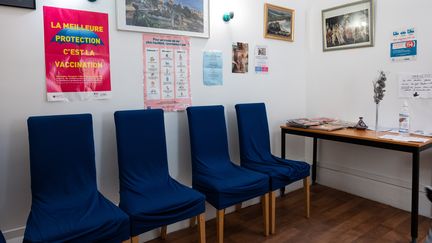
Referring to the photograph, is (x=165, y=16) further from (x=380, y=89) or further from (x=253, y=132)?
(x=380, y=89)

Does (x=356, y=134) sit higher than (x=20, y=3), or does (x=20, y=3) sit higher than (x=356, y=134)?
(x=20, y=3)

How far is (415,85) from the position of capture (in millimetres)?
2578

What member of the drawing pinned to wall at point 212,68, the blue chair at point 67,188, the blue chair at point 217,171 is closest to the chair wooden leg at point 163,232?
the blue chair at point 217,171

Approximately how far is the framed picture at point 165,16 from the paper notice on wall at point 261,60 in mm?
637

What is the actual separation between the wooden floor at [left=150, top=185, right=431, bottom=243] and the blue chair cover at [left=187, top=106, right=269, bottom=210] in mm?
396

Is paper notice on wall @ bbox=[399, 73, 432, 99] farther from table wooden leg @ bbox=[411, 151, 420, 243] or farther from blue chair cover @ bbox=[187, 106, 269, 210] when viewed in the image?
blue chair cover @ bbox=[187, 106, 269, 210]

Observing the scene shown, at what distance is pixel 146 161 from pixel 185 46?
97 cm

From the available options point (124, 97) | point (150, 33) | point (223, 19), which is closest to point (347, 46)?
point (223, 19)

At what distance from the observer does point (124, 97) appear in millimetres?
2152

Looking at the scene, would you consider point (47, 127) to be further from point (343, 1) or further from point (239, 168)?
point (343, 1)

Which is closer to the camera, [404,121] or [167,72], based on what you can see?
[167,72]

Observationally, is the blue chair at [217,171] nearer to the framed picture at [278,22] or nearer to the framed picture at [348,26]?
the framed picture at [278,22]

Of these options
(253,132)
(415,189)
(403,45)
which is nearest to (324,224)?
(415,189)

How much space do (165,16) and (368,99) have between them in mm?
2069
